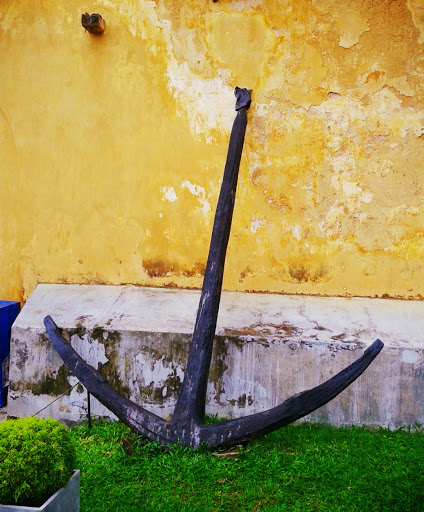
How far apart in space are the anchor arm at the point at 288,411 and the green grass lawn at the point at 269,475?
0.44 feet

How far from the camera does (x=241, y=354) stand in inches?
132

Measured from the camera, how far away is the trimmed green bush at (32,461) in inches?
73.2

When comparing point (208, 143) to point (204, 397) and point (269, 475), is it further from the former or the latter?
point (269, 475)

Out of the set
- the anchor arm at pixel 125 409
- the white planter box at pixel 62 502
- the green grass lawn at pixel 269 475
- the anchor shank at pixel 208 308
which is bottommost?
the green grass lawn at pixel 269 475

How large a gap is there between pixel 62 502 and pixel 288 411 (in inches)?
44.3

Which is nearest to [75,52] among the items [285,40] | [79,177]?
[79,177]

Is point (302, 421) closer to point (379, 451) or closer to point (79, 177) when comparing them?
point (379, 451)

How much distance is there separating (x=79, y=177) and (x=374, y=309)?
7.58ft

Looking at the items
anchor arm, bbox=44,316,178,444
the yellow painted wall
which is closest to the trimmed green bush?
anchor arm, bbox=44,316,178,444

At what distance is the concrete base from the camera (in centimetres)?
324

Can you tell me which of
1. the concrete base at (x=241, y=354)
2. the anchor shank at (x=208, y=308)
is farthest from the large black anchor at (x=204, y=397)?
the concrete base at (x=241, y=354)

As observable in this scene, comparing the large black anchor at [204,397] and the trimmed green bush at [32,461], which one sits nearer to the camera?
the trimmed green bush at [32,461]

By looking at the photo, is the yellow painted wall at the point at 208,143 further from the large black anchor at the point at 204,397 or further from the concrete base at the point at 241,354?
the large black anchor at the point at 204,397

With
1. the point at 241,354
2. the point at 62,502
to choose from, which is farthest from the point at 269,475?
the point at 62,502
